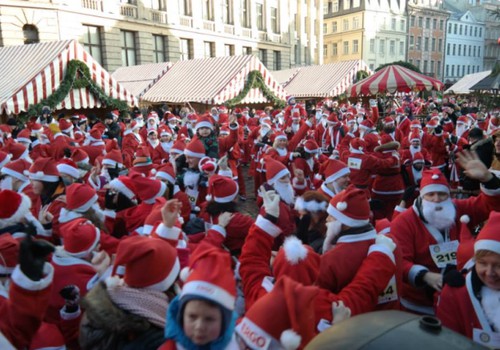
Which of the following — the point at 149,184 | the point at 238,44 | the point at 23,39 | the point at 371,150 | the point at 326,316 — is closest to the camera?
the point at 326,316

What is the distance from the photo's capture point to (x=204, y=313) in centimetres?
163

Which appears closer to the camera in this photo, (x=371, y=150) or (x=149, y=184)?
(x=149, y=184)

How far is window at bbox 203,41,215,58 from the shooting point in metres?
30.8

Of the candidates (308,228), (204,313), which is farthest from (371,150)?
(204,313)

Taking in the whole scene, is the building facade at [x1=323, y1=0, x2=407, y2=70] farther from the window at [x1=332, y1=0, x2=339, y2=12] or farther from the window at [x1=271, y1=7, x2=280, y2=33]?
the window at [x1=271, y1=7, x2=280, y2=33]

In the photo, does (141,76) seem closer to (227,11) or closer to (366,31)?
(227,11)

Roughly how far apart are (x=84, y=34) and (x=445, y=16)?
64211 millimetres

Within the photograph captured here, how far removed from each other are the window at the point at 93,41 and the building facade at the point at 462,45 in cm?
6120

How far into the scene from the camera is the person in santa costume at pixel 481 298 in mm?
1916

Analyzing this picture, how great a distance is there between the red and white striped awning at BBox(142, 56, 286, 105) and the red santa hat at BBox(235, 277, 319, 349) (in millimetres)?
14801

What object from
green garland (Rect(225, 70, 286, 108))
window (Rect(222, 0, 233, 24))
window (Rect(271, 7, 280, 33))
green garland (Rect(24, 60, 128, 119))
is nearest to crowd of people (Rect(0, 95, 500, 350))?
green garland (Rect(24, 60, 128, 119))

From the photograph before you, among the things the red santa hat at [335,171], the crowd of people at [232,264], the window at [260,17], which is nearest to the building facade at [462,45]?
the window at [260,17]

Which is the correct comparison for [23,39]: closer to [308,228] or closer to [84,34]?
[84,34]

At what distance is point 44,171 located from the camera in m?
4.26
